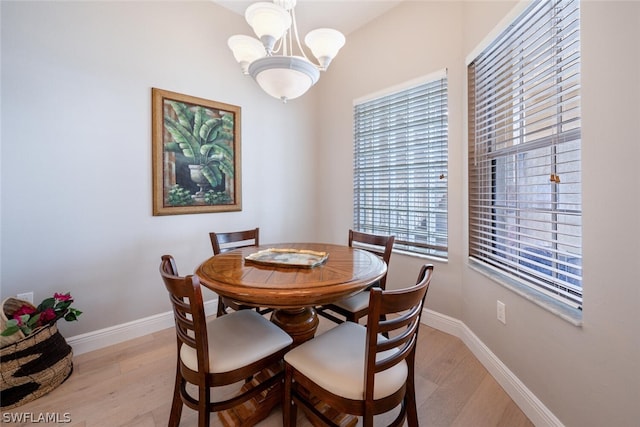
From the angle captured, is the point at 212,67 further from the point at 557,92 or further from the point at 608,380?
the point at 608,380

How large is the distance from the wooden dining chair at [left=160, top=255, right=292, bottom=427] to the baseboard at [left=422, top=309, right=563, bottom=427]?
1283 mm

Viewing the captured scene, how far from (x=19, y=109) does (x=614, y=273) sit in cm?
321

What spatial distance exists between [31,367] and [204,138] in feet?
6.24

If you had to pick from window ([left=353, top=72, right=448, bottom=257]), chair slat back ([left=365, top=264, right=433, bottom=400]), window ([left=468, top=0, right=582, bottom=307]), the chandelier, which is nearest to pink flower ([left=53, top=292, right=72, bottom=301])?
the chandelier

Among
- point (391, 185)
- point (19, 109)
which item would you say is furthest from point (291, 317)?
point (19, 109)

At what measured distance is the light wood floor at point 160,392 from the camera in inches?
55.2

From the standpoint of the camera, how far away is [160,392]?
160cm

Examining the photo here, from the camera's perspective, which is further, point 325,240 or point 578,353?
point 325,240

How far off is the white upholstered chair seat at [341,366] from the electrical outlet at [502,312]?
885 millimetres

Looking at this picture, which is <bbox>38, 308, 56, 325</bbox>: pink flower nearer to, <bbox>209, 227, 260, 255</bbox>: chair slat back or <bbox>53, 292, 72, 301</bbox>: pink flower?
<bbox>53, 292, 72, 301</bbox>: pink flower

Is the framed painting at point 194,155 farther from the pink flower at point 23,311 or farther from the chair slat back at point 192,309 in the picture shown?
the chair slat back at point 192,309

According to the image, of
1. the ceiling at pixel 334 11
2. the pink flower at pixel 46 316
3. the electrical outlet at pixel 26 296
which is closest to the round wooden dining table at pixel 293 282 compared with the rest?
the pink flower at pixel 46 316

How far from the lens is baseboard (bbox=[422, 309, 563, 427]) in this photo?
4.35ft

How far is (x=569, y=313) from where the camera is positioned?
1.20 m
